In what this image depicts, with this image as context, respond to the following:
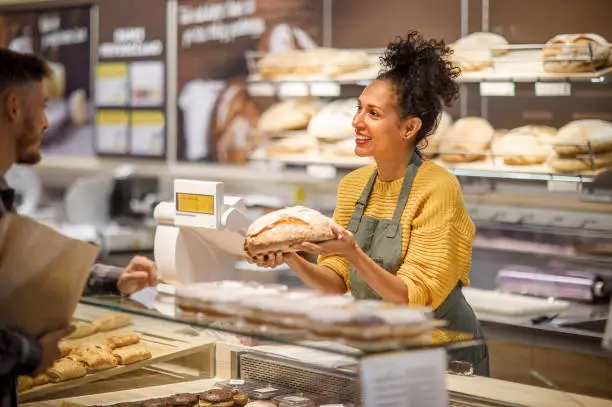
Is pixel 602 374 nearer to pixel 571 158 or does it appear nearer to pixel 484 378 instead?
pixel 571 158

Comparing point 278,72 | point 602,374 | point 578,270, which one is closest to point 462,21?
point 278,72

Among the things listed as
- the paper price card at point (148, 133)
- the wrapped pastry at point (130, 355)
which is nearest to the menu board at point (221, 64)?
the paper price card at point (148, 133)

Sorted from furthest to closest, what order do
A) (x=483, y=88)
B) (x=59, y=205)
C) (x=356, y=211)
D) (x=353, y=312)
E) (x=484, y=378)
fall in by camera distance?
(x=59, y=205) < (x=483, y=88) < (x=356, y=211) < (x=484, y=378) < (x=353, y=312)

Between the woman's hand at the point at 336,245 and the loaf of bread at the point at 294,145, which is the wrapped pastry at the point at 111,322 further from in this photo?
the loaf of bread at the point at 294,145

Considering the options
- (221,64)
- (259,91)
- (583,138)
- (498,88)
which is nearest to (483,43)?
(498,88)

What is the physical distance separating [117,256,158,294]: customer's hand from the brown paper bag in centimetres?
31

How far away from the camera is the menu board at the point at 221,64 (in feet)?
19.1

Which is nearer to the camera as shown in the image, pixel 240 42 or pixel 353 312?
pixel 353 312

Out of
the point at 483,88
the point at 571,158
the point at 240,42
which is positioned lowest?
the point at 571,158

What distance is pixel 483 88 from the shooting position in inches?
172

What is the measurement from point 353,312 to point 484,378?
702 millimetres

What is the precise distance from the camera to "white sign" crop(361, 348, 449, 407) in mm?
1778

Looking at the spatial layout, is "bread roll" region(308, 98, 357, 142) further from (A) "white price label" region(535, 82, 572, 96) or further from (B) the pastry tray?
(B) the pastry tray

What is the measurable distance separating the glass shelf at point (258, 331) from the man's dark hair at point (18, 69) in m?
0.58
